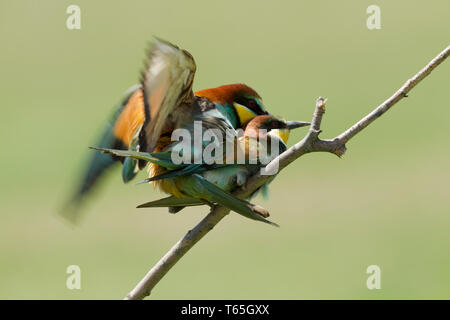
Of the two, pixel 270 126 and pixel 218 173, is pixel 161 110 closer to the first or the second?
pixel 218 173

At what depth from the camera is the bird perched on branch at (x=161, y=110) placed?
170 cm

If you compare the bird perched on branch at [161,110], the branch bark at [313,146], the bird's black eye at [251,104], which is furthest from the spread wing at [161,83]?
the bird's black eye at [251,104]

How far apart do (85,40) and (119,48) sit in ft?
1.52

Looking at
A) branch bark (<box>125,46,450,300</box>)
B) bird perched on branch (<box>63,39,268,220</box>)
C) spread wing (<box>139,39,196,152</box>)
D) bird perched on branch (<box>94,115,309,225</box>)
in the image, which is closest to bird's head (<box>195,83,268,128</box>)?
bird perched on branch (<box>63,39,268,220</box>)

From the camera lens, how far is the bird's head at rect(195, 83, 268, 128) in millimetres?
2070

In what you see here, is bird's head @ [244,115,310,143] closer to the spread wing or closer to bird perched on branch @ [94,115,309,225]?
bird perched on branch @ [94,115,309,225]

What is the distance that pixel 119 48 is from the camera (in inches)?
283

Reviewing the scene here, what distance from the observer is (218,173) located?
1.83 m

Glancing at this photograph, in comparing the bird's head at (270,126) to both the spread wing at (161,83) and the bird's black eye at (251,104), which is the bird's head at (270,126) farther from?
the spread wing at (161,83)

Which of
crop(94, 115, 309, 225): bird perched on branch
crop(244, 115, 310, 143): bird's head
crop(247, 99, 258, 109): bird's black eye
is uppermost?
crop(247, 99, 258, 109): bird's black eye

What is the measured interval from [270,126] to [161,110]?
0.35 meters

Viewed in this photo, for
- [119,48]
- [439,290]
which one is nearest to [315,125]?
[439,290]

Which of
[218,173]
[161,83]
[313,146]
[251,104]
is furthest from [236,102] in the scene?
[313,146]

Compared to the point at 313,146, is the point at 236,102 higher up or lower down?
higher up
